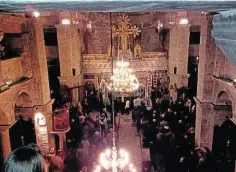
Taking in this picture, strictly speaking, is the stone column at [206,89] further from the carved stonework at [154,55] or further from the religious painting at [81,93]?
the religious painting at [81,93]

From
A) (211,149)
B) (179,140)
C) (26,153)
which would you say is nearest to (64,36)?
(179,140)

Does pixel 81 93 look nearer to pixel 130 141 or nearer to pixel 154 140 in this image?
pixel 130 141

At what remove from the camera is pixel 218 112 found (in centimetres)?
861

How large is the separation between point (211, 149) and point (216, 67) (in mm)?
2776

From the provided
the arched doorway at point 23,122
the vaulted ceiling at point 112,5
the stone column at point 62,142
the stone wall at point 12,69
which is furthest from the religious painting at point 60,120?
the vaulted ceiling at point 112,5

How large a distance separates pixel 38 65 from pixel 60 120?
194 centimetres

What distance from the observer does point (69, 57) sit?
1362 cm

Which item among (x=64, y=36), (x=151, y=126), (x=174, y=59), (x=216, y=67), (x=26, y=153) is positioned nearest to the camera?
(x=26, y=153)

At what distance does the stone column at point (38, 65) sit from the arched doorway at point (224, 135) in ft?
18.4

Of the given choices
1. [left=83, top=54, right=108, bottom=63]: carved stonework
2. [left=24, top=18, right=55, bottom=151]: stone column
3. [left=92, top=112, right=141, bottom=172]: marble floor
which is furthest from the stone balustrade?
[left=24, top=18, right=55, bottom=151]: stone column

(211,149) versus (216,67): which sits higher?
(216,67)

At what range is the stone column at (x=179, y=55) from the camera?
13.7m

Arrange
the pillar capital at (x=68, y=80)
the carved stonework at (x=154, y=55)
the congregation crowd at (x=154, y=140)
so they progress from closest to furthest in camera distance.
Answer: the congregation crowd at (x=154, y=140) → the pillar capital at (x=68, y=80) → the carved stonework at (x=154, y=55)

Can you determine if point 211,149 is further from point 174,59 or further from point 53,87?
point 53,87
